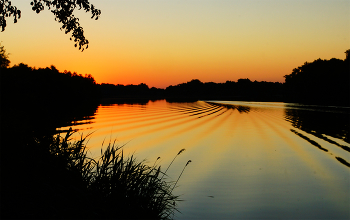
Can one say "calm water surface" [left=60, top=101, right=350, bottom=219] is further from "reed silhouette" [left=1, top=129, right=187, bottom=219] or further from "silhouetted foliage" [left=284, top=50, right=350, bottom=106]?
"silhouetted foliage" [left=284, top=50, right=350, bottom=106]

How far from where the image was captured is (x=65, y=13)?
10094 millimetres

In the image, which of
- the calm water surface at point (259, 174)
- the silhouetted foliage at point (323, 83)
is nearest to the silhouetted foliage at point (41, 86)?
the calm water surface at point (259, 174)

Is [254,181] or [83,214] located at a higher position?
[83,214]

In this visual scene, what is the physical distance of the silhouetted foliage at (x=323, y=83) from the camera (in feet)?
257

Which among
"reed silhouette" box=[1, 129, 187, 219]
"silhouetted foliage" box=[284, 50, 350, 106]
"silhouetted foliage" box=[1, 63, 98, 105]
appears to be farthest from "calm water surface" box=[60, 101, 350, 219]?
"silhouetted foliage" box=[284, 50, 350, 106]

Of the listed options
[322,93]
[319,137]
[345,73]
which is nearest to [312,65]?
[322,93]

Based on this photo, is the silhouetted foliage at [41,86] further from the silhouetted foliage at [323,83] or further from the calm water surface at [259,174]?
the silhouetted foliage at [323,83]

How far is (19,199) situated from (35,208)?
0.60m

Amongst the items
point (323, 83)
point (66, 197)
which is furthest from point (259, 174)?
point (323, 83)

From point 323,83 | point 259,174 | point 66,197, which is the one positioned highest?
point 323,83

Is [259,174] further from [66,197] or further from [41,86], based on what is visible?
[41,86]

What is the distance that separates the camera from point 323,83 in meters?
85.9

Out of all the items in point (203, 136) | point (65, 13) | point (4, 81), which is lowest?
point (203, 136)

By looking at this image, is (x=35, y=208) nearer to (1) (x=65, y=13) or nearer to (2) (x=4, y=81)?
(1) (x=65, y=13)
